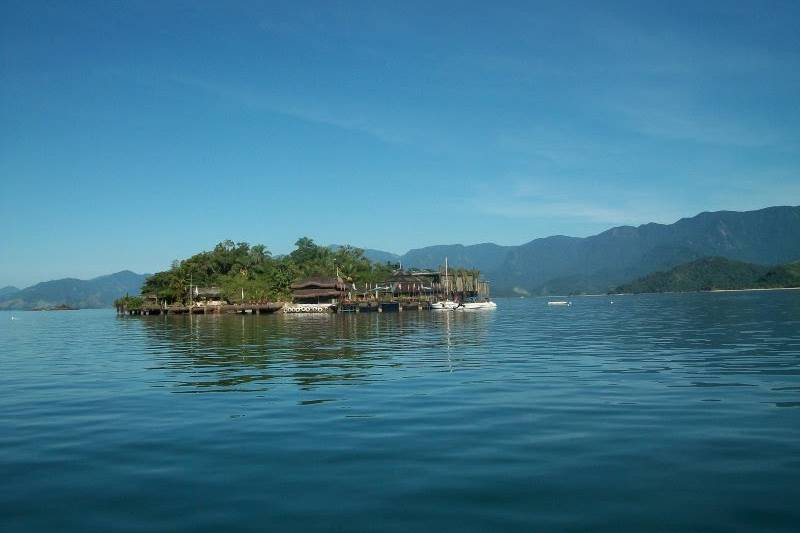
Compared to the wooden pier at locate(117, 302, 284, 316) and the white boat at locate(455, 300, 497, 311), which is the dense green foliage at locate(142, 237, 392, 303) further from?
the white boat at locate(455, 300, 497, 311)

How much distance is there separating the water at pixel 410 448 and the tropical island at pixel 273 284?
9236 centimetres

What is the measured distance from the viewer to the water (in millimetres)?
7715

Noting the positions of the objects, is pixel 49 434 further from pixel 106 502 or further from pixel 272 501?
pixel 272 501

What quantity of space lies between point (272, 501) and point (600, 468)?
4.78 metres

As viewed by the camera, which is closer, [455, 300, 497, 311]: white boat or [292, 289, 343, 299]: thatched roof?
[455, 300, 497, 311]: white boat

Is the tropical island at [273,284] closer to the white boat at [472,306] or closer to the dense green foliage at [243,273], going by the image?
the dense green foliage at [243,273]

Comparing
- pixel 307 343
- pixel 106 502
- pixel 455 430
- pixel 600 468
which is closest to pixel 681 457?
pixel 600 468

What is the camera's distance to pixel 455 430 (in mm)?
12352

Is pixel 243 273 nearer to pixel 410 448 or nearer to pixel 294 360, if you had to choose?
pixel 294 360

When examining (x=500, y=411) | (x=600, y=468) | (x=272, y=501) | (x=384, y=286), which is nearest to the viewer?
(x=272, y=501)

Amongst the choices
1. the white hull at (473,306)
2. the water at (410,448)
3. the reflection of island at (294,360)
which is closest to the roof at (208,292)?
the white hull at (473,306)

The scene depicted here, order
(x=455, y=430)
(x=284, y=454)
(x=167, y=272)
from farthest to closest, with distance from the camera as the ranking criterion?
1. (x=167, y=272)
2. (x=455, y=430)
3. (x=284, y=454)

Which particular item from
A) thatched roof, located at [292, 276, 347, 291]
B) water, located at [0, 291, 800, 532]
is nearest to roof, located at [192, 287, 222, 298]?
thatched roof, located at [292, 276, 347, 291]

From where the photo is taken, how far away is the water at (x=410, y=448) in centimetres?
771
